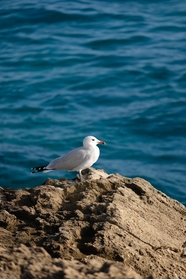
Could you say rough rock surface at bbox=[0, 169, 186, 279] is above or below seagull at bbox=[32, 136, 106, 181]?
below

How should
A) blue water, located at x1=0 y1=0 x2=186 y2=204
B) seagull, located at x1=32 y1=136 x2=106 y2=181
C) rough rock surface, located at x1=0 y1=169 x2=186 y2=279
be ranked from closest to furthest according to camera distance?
rough rock surface, located at x1=0 y1=169 x2=186 y2=279 → seagull, located at x1=32 y1=136 x2=106 y2=181 → blue water, located at x1=0 y1=0 x2=186 y2=204

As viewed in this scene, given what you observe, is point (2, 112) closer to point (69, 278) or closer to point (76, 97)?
point (76, 97)

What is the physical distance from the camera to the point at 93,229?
5.25 m

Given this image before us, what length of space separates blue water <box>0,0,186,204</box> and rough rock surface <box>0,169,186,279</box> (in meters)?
7.84

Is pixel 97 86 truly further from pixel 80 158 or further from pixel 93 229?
pixel 93 229

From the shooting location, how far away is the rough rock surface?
4449 mm

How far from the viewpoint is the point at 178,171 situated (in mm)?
14859

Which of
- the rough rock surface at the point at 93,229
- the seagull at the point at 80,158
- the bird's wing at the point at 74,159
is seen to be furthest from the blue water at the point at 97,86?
the rough rock surface at the point at 93,229

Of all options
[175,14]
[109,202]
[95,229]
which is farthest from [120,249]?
[175,14]

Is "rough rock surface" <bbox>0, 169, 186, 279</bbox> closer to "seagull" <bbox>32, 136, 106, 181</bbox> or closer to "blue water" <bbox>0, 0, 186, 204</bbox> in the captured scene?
"seagull" <bbox>32, 136, 106, 181</bbox>

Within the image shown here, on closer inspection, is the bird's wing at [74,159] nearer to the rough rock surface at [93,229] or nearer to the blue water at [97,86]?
the rough rock surface at [93,229]

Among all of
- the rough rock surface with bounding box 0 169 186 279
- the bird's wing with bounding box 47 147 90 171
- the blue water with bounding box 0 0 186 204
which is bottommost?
the rough rock surface with bounding box 0 169 186 279

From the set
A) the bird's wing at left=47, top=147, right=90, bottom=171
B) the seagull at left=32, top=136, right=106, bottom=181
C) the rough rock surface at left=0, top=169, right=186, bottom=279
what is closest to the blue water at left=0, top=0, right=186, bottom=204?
the seagull at left=32, top=136, right=106, bottom=181

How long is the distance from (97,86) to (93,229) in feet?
44.3
